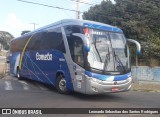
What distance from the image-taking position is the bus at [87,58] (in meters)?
13.3

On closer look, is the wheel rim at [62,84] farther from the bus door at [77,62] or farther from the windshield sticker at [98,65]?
the windshield sticker at [98,65]

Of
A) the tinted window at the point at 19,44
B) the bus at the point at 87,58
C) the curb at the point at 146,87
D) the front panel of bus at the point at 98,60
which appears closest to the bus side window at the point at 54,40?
the bus at the point at 87,58

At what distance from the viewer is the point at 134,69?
29438mm

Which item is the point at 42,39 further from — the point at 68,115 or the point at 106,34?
the point at 68,115

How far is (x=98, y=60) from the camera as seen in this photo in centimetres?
1337

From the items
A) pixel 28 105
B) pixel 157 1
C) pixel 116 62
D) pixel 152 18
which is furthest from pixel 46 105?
pixel 157 1

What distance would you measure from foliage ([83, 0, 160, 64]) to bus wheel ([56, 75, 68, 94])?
15851 millimetres

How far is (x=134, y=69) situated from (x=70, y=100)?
17.1 meters

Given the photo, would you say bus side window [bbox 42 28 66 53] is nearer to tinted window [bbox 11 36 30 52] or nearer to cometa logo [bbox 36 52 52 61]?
cometa logo [bbox 36 52 52 61]

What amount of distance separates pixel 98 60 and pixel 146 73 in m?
16.1

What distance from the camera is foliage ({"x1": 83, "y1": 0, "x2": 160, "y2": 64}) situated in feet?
99.5

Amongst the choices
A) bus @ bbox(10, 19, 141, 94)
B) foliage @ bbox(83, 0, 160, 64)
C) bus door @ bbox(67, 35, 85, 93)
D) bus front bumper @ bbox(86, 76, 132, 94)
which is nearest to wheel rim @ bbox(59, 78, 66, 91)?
bus @ bbox(10, 19, 141, 94)

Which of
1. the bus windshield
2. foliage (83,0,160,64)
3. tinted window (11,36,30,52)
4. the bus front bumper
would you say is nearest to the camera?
the bus front bumper

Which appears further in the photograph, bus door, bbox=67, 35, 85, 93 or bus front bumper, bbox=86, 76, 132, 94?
bus door, bbox=67, 35, 85, 93
